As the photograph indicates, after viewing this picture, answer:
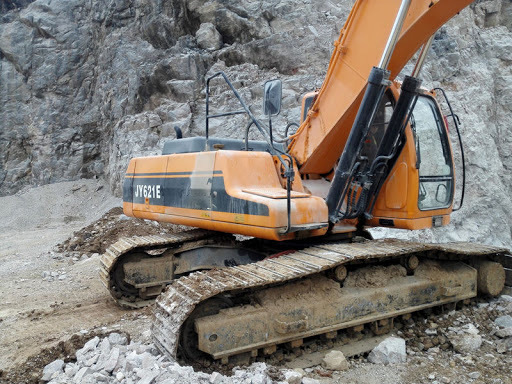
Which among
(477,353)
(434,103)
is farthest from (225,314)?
(434,103)

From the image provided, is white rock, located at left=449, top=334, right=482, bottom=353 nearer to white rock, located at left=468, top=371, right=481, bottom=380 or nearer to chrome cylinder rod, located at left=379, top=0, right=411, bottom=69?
white rock, located at left=468, top=371, right=481, bottom=380

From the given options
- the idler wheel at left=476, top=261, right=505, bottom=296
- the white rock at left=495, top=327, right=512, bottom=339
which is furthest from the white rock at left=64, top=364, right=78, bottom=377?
the idler wheel at left=476, top=261, right=505, bottom=296

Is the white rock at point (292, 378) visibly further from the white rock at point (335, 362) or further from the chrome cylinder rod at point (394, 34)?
the chrome cylinder rod at point (394, 34)

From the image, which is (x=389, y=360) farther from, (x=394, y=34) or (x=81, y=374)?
(x=394, y=34)

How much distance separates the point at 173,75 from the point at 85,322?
448 inches

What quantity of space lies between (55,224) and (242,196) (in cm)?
1136

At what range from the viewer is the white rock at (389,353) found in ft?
11.8

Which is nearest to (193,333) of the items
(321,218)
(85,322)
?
(321,218)

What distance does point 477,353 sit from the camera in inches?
148

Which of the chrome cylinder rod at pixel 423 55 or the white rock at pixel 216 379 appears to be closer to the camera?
the white rock at pixel 216 379

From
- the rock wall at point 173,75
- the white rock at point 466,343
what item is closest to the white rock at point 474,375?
the white rock at point 466,343

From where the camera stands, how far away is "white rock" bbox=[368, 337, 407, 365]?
3590 millimetres

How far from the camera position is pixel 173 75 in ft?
48.5

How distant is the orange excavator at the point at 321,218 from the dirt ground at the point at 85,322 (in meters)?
0.29
